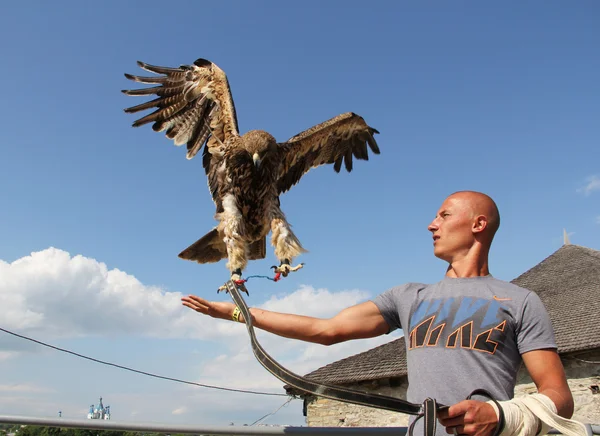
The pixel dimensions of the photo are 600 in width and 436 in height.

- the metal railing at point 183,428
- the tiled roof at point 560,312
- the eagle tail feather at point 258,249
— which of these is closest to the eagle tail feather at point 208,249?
the eagle tail feather at point 258,249

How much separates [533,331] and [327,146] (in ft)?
13.5

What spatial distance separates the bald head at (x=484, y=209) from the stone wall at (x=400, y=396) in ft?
24.9

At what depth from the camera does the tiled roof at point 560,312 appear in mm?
10367

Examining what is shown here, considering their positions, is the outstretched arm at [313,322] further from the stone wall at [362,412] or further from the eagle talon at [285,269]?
the stone wall at [362,412]

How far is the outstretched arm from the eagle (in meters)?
1.66

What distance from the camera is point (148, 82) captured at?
5.33 metres

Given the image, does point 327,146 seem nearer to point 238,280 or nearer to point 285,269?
point 285,269

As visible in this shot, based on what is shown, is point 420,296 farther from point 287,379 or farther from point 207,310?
point 207,310

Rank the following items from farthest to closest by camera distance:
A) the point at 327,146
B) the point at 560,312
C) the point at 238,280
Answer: the point at 560,312, the point at 327,146, the point at 238,280

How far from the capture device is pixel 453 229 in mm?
1833

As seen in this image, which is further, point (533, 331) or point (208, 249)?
point (208, 249)

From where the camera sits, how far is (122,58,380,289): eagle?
408cm

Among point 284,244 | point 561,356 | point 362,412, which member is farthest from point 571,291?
point 284,244

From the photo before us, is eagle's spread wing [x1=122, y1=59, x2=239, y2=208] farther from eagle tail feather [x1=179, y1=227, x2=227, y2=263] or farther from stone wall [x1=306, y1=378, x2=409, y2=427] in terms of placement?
stone wall [x1=306, y1=378, x2=409, y2=427]
